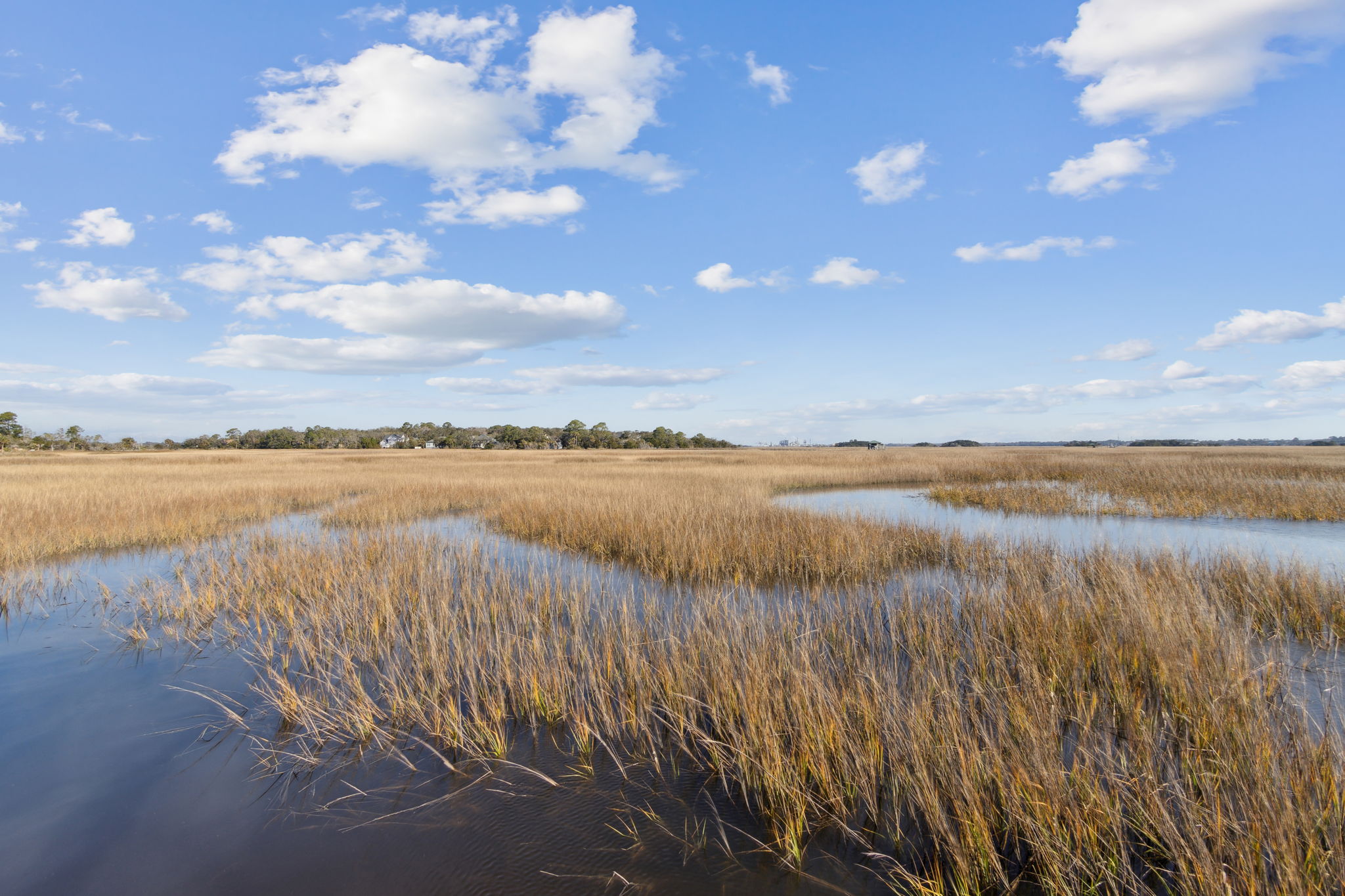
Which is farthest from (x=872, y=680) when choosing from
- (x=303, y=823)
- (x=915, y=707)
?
(x=303, y=823)

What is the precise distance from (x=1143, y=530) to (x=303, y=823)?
17.3 m

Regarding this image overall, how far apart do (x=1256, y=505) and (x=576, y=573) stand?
20.7m

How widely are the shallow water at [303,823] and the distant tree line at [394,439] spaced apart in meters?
84.0

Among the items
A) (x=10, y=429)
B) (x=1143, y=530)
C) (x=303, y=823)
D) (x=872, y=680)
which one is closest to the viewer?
(x=303, y=823)

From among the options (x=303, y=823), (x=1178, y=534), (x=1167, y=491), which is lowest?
(x=303, y=823)

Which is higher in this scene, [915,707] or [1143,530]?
[915,707]

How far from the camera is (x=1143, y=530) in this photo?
44.2ft

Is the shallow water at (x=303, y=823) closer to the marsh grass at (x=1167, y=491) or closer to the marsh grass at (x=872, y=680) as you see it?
the marsh grass at (x=872, y=680)

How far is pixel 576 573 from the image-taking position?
973 centimetres

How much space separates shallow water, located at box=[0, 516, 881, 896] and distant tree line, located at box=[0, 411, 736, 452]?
8402 cm

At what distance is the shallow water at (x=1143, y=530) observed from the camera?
419 inches

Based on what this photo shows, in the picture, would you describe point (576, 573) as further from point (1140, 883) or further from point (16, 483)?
point (16, 483)

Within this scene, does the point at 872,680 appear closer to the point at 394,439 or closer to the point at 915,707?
the point at 915,707

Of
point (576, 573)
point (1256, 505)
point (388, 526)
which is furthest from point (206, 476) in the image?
point (1256, 505)
